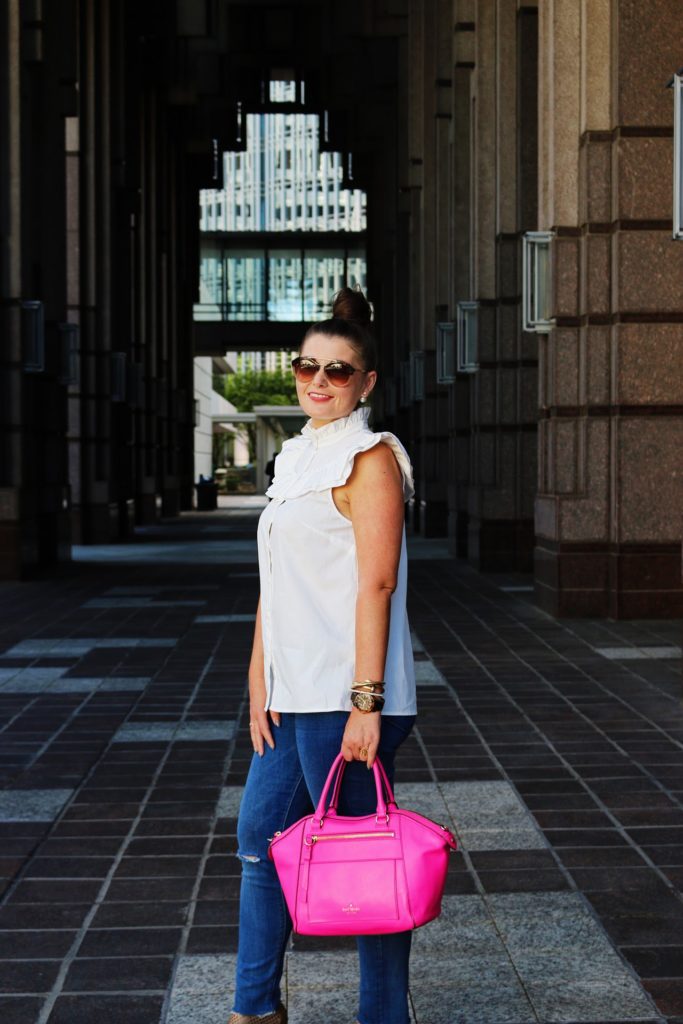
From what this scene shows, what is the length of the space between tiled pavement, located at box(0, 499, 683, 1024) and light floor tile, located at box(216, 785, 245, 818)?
0.01 meters

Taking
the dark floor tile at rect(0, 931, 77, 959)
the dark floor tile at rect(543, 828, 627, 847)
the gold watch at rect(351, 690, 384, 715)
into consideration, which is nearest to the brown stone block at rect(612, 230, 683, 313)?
the dark floor tile at rect(543, 828, 627, 847)

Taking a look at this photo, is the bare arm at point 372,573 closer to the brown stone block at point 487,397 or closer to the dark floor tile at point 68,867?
the dark floor tile at point 68,867

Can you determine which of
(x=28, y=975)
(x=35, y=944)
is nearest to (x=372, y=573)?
(x=28, y=975)

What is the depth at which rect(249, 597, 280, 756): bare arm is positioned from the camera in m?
3.29

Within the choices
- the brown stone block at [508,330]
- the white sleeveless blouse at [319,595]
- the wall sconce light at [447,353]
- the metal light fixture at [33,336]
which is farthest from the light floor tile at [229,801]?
the wall sconce light at [447,353]

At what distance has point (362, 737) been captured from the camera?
10.1 ft

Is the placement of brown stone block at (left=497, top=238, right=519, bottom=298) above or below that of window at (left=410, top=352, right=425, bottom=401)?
above

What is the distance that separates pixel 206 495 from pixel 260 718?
141 feet

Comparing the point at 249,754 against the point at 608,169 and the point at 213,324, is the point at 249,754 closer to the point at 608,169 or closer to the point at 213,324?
the point at 608,169

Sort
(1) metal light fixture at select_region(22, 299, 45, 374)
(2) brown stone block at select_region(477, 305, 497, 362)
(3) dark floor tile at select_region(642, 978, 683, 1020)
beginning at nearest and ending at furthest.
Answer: (3) dark floor tile at select_region(642, 978, 683, 1020), (1) metal light fixture at select_region(22, 299, 45, 374), (2) brown stone block at select_region(477, 305, 497, 362)

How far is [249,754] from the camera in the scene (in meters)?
7.03

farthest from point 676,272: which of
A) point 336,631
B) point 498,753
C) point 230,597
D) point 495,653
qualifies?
point 336,631

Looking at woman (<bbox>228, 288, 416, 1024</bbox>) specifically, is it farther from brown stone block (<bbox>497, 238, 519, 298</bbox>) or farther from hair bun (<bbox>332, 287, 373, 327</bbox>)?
brown stone block (<bbox>497, 238, 519, 298</bbox>)

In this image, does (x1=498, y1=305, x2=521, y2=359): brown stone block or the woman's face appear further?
(x1=498, y1=305, x2=521, y2=359): brown stone block
